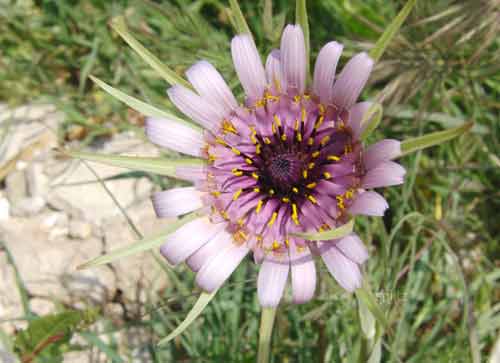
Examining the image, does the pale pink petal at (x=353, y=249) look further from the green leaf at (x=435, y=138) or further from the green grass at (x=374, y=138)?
the green grass at (x=374, y=138)

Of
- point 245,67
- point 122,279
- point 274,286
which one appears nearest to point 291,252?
point 274,286

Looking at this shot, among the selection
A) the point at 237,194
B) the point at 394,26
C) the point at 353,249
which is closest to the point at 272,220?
the point at 237,194

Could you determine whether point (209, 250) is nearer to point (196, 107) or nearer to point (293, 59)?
point (196, 107)

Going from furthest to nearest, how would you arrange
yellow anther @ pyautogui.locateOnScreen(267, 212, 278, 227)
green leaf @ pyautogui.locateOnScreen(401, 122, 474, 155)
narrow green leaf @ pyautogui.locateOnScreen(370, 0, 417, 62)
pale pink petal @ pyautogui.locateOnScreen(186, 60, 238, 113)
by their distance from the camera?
1. yellow anther @ pyautogui.locateOnScreen(267, 212, 278, 227)
2. pale pink petal @ pyautogui.locateOnScreen(186, 60, 238, 113)
3. narrow green leaf @ pyautogui.locateOnScreen(370, 0, 417, 62)
4. green leaf @ pyautogui.locateOnScreen(401, 122, 474, 155)

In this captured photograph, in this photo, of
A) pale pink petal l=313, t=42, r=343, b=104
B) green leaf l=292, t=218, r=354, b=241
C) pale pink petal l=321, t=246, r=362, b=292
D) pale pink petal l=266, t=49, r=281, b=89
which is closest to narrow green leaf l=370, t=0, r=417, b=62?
pale pink petal l=313, t=42, r=343, b=104

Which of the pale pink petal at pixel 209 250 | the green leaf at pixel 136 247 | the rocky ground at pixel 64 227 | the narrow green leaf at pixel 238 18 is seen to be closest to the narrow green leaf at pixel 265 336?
the pale pink petal at pixel 209 250

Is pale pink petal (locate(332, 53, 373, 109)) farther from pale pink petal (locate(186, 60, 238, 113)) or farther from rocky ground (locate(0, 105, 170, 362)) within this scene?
rocky ground (locate(0, 105, 170, 362))

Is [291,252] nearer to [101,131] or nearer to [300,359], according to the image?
[300,359]
